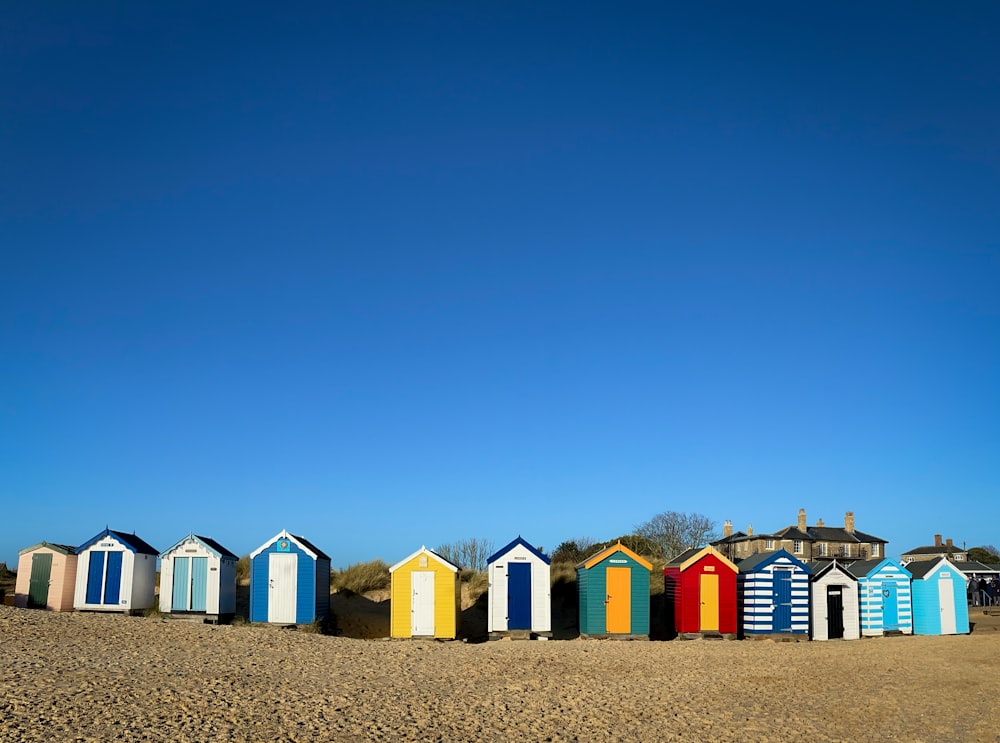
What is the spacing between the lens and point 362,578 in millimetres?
37875

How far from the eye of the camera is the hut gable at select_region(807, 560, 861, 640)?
27797 mm

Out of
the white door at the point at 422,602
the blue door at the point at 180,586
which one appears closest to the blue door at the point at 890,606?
the white door at the point at 422,602

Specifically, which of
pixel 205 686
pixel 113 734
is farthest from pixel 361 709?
pixel 113 734

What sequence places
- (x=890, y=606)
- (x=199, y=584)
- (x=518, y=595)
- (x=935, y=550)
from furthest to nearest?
(x=935, y=550) → (x=890, y=606) → (x=199, y=584) → (x=518, y=595)

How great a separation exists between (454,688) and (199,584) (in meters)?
13.6

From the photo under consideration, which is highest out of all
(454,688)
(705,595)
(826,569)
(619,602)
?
(826,569)

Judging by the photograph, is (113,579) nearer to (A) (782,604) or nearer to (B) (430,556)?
(B) (430,556)

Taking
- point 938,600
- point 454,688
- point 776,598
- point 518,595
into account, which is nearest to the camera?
point 454,688

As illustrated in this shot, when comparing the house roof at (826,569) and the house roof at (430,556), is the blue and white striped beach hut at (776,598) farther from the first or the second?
the house roof at (430,556)

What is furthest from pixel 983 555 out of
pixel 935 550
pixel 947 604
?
pixel 947 604

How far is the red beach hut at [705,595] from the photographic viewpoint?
27078 millimetres

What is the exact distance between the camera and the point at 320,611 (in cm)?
2766

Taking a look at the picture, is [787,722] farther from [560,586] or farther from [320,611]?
[560,586]

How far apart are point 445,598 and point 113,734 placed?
14.7 meters
